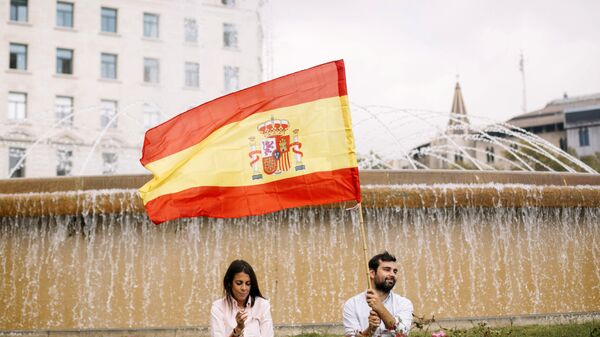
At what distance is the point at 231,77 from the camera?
40.5 m

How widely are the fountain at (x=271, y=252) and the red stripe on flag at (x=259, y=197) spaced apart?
2.46 meters

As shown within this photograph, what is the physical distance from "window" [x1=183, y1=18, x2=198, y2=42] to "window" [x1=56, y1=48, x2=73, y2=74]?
20.1 ft

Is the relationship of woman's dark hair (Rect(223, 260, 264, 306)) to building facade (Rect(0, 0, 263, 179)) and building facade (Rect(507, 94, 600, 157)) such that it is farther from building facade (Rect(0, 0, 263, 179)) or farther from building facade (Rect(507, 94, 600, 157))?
building facade (Rect(507, 94, 600, 157))

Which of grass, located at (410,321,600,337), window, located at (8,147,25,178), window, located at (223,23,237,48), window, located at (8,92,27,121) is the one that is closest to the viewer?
grass, located at (410,321,600,337)

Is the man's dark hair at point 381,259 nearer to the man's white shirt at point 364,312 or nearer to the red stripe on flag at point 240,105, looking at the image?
the man's white shirt at point 364,312

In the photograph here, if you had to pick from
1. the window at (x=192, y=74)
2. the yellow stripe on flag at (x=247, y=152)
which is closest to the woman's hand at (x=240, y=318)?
the yellow stripe on flag at (x=247, y=152)

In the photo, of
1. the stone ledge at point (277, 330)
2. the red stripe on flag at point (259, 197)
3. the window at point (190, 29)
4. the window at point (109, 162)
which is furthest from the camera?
the window at point (190, 29)

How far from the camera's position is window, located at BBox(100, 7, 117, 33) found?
3934 centimetres

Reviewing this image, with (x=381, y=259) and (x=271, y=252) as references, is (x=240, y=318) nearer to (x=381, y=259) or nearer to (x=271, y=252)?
(x=381, y=259)

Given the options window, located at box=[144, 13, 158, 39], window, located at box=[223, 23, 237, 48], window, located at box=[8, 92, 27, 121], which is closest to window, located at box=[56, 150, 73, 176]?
window, located at box=[8, 92, 27, 121]

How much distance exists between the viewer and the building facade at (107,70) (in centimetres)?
3622

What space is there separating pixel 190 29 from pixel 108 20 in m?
Result: 4.34

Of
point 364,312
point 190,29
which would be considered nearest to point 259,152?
point 364,312

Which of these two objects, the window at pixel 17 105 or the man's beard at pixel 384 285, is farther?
the window at pixel 17 105
